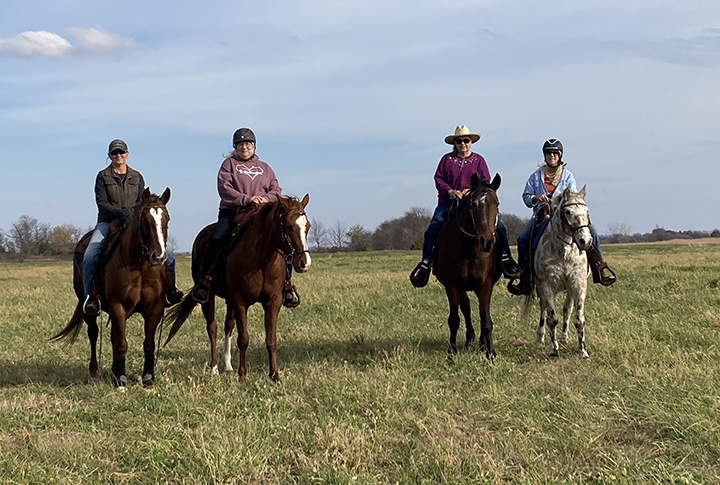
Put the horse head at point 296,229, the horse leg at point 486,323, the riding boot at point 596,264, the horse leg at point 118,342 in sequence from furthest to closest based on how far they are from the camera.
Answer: the riding boot at point 596,264 → the horse leg at point 486,323 → the horse leg at point 118,342 → the horse head at point 296,229

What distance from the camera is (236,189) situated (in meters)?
7.91

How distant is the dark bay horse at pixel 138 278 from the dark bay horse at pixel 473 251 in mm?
3686

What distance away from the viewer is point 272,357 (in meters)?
7.07

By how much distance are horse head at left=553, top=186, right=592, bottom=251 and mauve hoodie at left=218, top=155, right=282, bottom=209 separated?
3.78 metres

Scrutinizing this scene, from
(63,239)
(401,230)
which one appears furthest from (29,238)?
(401,230)

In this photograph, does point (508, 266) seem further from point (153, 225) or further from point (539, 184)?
point (153, 225)

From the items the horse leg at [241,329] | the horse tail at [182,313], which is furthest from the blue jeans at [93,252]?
the horse tail at [182,313]

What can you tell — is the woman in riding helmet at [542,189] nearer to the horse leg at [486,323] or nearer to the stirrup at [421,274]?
the horse leg at [486,323]

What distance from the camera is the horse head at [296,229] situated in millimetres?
6270

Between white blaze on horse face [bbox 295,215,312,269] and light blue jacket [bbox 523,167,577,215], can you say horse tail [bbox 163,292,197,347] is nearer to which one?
white blaze on horse face [bbox 295,215,312,269]

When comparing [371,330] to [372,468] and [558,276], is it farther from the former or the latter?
[372,468]

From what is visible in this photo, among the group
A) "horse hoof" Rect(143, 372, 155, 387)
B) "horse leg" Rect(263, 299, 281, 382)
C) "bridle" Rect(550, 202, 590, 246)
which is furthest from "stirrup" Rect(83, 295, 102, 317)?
"bridle" Rect(550, 202, 590, 246)

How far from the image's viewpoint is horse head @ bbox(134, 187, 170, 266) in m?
6.29

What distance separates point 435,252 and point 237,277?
118 inches
